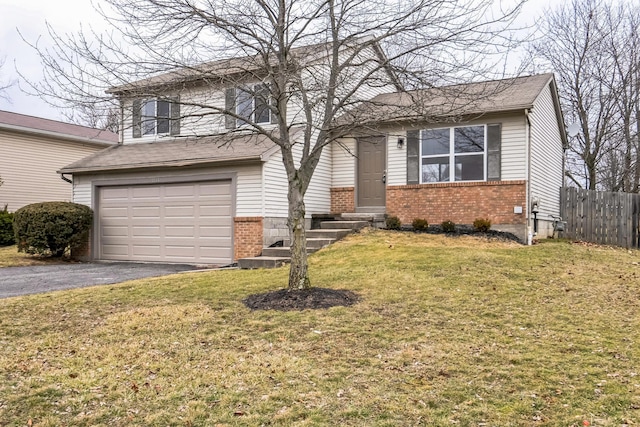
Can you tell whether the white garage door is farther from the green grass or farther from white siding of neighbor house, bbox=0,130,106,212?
white siding of neighbor house, bbox=0,130,106,212

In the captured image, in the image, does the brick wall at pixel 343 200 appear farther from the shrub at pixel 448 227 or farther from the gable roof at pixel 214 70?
the gable roof at pixel 214 70

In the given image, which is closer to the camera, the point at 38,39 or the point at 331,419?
the point at 331,419

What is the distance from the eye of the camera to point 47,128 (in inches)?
797

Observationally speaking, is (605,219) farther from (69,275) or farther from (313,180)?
(69,275)

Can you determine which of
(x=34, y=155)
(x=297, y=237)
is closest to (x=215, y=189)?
(x=297, y=237)

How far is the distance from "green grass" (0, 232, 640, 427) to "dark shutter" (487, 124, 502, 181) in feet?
13.8

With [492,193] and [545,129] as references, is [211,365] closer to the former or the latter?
[492,193]

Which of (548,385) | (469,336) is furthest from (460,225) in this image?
(548,385)

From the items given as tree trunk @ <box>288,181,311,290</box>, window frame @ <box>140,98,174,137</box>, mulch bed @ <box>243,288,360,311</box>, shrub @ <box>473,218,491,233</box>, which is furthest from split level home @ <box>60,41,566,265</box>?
mulch bed @ <box>243,288,360,311</box>

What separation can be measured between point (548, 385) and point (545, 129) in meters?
11.5

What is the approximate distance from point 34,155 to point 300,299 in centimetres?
1729

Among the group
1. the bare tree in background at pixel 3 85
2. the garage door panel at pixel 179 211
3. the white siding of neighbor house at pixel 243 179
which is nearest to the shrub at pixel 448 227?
the white siding of neighbor house at pixel 243 179

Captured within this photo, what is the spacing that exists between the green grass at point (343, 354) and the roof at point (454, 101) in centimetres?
258

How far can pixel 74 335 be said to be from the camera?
5.64 metres
